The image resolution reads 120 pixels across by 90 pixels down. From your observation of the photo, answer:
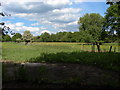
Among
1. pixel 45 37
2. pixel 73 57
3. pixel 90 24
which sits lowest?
pixel 73 57

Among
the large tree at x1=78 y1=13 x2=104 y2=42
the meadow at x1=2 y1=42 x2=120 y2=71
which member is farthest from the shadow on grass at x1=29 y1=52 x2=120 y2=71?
the large tree at x1=78 y1=13 x2=104 y2=42

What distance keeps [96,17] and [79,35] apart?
921 cm

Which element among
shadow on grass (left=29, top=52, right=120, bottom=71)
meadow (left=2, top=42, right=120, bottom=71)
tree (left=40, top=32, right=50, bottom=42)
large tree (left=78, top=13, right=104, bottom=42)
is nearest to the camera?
shadow on grass (left=29, top=52, right=120, bottom=71)

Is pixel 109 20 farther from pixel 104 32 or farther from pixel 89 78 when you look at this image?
pixel 89 78

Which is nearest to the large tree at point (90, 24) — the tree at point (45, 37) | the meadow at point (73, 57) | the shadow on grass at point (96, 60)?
the meadow at point (73, 57)

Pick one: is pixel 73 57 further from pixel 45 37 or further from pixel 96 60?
pixel 45 37

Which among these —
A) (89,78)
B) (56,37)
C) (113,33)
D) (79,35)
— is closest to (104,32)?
(113,33)

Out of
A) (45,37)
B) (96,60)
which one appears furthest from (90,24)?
(45,37)

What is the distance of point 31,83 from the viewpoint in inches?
164

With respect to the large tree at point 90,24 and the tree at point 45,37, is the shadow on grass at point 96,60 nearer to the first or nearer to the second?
the large tree at point 90,24

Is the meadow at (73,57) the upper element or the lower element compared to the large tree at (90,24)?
lower

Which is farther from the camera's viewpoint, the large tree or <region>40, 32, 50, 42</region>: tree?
<region>40, 32, 50, 42</region>: tree

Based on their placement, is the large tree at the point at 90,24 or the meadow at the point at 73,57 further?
the large tree at the point at 90,24

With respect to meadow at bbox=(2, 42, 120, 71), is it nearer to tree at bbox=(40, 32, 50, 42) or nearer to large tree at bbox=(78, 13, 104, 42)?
large tree at bbox=(78, 13, 104, 42)
